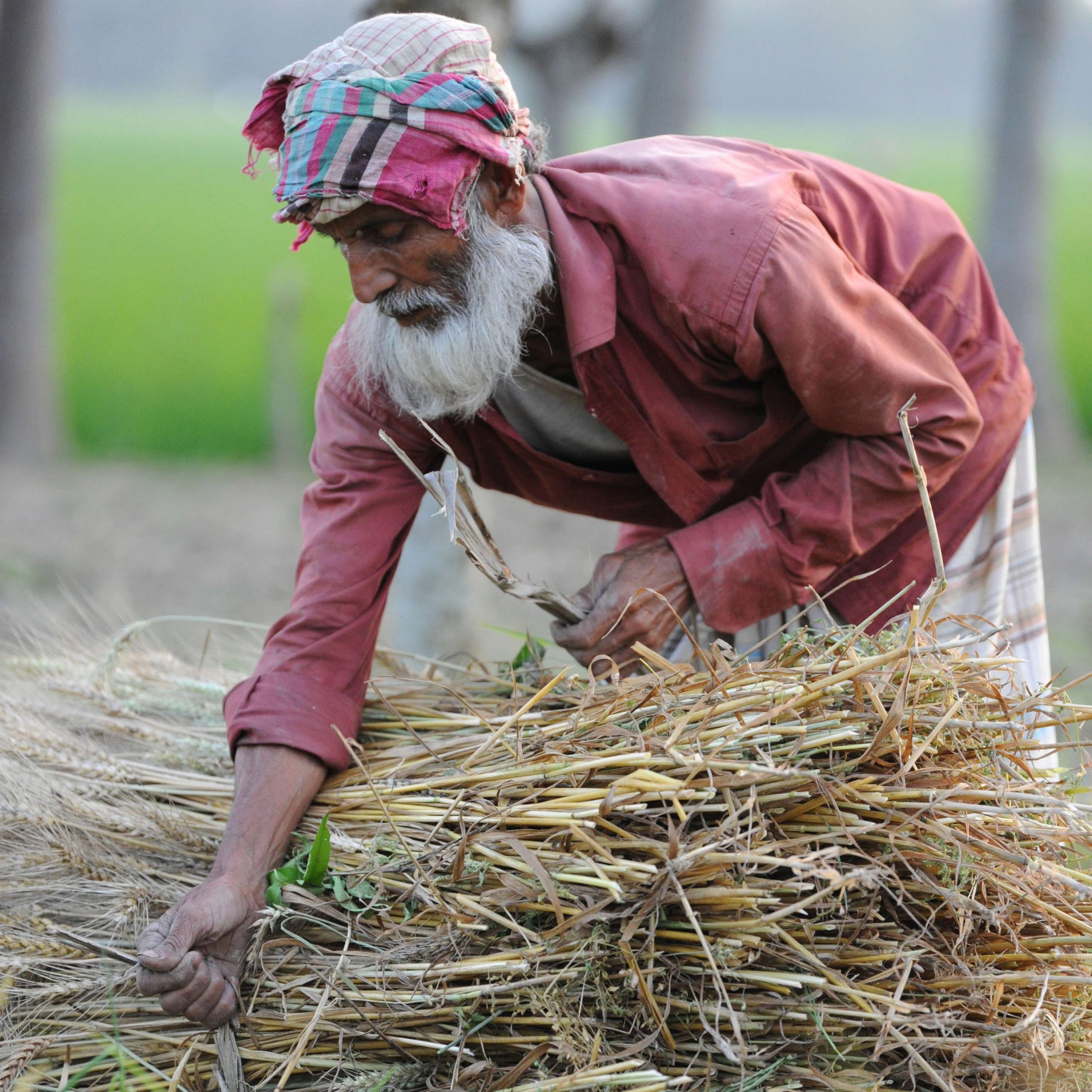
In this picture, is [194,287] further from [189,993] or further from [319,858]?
[189,993]

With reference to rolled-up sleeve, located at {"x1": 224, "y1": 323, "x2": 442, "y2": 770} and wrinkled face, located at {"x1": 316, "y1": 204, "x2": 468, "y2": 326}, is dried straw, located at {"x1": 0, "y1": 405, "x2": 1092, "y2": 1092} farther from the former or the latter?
wrinkled face, located at {"x1": 316, "y1": 204, "x2": 468, "y2": 326}

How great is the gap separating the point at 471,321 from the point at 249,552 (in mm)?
4952

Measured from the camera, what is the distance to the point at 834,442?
2207mm

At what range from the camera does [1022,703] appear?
173cm

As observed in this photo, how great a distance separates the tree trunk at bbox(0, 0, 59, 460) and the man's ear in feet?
21.9

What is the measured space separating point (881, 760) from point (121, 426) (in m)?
9.23

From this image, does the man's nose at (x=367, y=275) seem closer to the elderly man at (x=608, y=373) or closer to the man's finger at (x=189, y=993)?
the elderly man at (x=608, y=373)

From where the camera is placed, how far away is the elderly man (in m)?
1.95

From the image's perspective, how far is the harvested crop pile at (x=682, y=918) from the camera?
1559 millimetres

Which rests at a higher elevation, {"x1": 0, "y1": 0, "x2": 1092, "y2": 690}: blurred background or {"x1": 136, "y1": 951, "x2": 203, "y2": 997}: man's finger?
{"x1": 136, "y1": 951, "x2": 203, "y2": 997}: man's finger

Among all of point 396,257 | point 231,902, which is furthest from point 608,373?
point 231,902

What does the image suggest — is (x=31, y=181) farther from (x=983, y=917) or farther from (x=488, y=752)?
(x=983, y=917)

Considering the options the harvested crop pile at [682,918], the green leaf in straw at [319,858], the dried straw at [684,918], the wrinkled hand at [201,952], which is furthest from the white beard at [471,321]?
the wrinkled hand at [201,952]

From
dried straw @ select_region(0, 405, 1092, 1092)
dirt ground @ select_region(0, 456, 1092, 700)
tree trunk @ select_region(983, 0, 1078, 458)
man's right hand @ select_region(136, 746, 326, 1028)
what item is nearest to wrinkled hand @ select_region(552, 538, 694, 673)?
dried straw @ select_region(0, 405, 1092, 1092)
